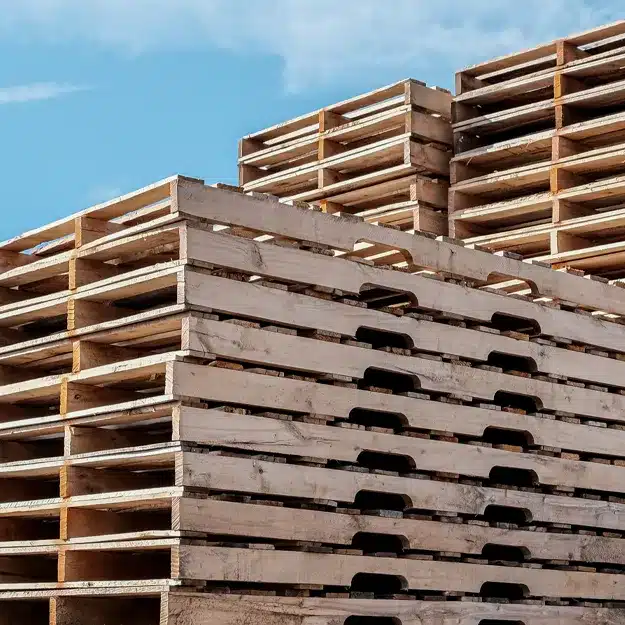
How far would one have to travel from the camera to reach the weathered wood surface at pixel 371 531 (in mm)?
6430

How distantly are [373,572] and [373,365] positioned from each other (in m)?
1.08

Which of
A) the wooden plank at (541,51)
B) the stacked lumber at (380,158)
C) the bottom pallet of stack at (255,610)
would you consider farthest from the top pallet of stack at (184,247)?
the wooden plank at (541,51)

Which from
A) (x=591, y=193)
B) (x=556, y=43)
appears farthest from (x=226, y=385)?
(x=556, y=43)

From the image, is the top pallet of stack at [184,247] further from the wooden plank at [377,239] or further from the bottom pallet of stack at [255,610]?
the bottom pallet of stack at [255,610]

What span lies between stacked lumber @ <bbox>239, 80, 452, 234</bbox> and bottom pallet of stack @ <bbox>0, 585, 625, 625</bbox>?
10.0 ft

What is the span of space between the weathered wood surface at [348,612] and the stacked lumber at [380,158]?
3033 millimetres

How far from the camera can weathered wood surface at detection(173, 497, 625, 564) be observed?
6.43 meters

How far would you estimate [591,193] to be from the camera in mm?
9180

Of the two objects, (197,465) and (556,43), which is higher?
(556,43)

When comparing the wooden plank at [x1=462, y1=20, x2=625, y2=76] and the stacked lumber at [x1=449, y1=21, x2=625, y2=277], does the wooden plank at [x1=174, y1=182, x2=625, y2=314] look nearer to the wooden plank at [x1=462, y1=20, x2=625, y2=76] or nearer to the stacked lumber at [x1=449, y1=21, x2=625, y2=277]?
the stacked lumber at [x1=449, y1=21, x2=625, y2=277]

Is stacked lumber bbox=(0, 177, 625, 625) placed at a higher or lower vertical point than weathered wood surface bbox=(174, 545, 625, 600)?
higher

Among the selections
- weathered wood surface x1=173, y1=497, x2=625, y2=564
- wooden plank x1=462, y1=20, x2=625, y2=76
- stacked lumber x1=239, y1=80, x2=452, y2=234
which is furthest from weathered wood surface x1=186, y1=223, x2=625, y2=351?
wooden plank x1=462, y1=20, x2=625, y2=76

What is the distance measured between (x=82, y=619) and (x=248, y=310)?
1.83m

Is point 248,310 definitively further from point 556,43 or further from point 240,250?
point 556,43
